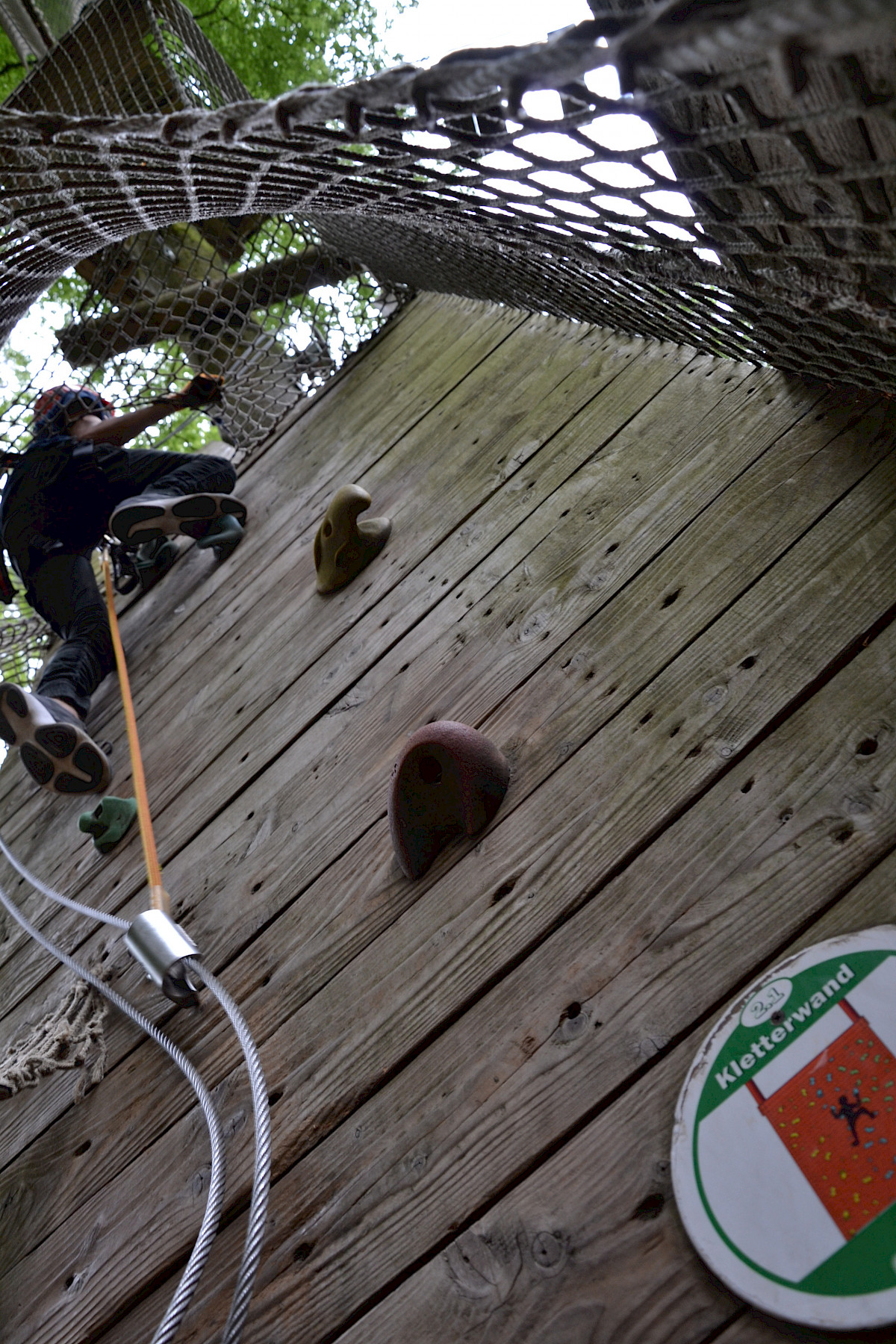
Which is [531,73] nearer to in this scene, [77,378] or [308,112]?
[308,112]

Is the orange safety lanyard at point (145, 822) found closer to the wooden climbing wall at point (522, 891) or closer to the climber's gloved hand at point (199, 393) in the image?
the wooden climbing wall at point (522, 891)

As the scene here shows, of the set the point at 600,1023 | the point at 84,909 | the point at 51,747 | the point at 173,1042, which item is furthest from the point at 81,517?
the point at 600,1023

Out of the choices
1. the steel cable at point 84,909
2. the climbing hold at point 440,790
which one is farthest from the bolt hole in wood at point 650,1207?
the steel cable at point 84,909

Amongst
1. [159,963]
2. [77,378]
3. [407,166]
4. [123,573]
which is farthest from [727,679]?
[77,378]

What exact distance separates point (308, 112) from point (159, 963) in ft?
3.96

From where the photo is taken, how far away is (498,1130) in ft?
3.40

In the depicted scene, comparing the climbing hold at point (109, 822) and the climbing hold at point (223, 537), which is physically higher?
the climbing hold at point (223, 537)

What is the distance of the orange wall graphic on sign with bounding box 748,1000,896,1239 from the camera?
789mm

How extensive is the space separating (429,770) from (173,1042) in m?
0.59

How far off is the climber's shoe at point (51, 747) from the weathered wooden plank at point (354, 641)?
0.25 m

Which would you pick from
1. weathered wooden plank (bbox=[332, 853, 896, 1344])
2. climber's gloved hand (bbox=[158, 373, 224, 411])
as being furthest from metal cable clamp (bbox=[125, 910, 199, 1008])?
climber's gloved hand (bbox=[158, 373, 224, 411])

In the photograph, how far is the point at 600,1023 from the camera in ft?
3.44

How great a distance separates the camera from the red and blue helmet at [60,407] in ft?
10.6

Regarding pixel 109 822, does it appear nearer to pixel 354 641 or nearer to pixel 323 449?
pixel 354 641
